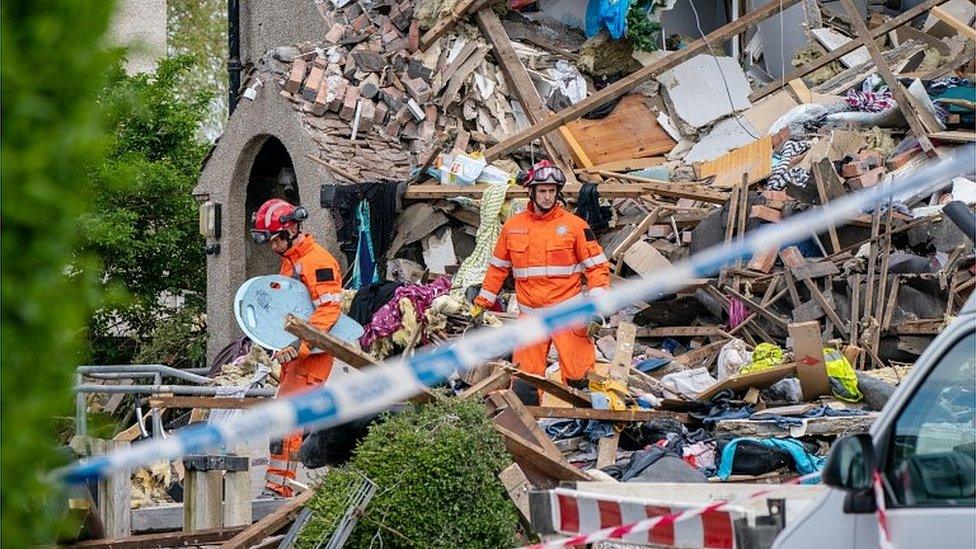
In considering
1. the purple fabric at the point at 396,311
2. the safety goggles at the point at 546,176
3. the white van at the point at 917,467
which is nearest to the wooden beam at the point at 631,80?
the purple fabric at the point at 396,311

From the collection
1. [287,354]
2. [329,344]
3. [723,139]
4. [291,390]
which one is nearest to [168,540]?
[329,344]

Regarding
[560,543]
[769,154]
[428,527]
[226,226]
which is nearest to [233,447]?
[428,527]

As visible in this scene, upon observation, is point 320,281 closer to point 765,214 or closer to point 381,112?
point 765,214

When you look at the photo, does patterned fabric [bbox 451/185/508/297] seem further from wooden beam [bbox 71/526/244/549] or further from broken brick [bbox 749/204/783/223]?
wooden beam [bbox 71/526/244/549]

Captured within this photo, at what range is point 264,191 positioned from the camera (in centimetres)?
2077

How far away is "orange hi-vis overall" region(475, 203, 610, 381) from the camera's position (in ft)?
38.2

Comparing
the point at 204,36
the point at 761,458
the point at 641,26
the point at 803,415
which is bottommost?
the point at 761,458

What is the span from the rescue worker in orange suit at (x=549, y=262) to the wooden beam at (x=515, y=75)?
6431 mm

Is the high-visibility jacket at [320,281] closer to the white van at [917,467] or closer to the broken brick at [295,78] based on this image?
the white van at [917,467]

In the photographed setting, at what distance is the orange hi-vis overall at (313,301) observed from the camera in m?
11.0

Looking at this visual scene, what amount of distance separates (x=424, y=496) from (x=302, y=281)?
3968 millimetres

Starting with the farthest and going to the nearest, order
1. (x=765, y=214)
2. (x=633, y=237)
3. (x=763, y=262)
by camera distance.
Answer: (x=633, y=237) → (x=765, y=214) → (x=763, y=262)

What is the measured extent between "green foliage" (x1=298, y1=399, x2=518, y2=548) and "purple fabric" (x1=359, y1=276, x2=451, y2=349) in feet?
19.6

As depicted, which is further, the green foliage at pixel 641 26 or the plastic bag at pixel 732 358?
the green foliage at pixel 641 26
